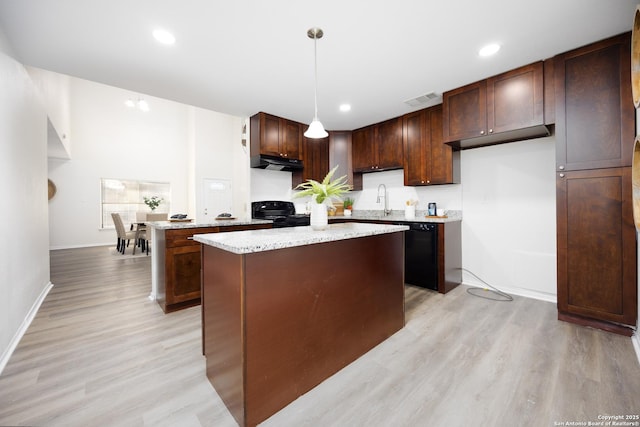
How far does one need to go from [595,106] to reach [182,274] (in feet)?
13.3

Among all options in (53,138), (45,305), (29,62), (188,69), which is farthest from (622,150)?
(53,138)

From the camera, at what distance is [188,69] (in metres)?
2.55

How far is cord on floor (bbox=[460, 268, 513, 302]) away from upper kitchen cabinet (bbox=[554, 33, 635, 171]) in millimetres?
1519

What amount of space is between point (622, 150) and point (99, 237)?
10.1 meters

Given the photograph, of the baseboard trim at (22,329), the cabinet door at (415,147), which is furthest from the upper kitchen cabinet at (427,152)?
the baseboard trim at (22,329)

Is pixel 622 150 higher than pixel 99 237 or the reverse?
higher

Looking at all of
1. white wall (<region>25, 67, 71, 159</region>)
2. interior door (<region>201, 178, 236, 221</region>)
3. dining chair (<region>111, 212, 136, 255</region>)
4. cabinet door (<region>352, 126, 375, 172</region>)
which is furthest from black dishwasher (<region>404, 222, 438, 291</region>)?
dining chair (<region>111, 212, 136, 255</region>)

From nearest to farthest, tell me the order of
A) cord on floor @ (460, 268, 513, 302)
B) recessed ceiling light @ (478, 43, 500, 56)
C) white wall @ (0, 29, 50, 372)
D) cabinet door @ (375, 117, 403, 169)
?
1. white wall @ (0, 29, 50, 372)
2. recessed ceiling light @ (478, 43, 500, 56)
3. cord on floor @ (460, 268, 513, 302)
4. cabinet door @ (375, 117, 403, 169)

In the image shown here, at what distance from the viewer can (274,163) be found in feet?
12.7

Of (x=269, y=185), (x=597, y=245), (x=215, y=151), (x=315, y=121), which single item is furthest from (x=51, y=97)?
(x=597, y=245)

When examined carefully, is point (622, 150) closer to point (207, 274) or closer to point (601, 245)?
point (601, 245)

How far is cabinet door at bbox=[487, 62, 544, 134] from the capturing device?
2.42 metres

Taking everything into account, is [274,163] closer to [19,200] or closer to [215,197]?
[19,200]

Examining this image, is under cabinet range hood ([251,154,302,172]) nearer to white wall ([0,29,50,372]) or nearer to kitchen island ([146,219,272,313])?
kitchen island ([146,219,272,313])
